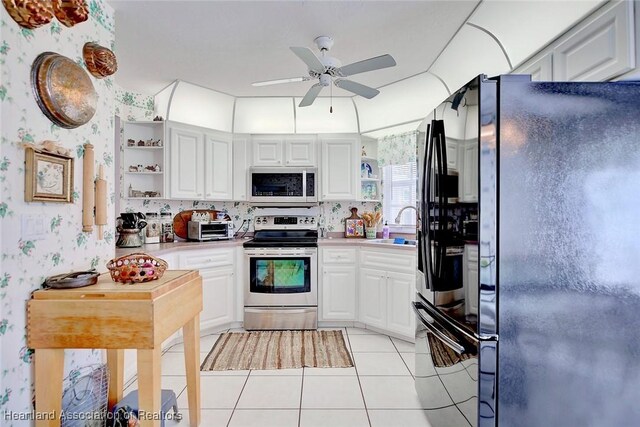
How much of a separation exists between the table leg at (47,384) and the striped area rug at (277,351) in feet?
4.04

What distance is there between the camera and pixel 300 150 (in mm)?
3756

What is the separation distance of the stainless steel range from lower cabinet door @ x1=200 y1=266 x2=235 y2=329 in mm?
168

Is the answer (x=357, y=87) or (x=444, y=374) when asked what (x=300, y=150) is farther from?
(x=444, y=374)

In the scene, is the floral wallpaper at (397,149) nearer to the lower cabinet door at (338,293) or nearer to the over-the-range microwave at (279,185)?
the over-the-range microwave at (279,185)

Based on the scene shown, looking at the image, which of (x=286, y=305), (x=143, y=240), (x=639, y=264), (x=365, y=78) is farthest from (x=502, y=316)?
(x=143, y=240)

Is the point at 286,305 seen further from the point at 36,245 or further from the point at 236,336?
the point at 36,245

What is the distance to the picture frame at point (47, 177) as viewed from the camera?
4.54 feet

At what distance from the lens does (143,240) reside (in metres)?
3.26

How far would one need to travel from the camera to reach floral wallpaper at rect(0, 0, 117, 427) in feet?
4.27

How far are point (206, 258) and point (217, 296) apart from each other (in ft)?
1.37

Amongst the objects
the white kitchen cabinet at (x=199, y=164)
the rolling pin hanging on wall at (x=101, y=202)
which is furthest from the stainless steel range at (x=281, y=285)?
the rolling pin hanging on wall at (x=101, y=202)

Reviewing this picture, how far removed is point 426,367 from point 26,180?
88.3 inches

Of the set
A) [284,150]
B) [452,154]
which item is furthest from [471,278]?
[284,150]

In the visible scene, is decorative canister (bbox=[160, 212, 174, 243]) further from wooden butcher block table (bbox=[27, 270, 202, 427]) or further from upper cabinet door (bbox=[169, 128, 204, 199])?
wooden butcher block table (bbox=[27, 270, 202, 427])
